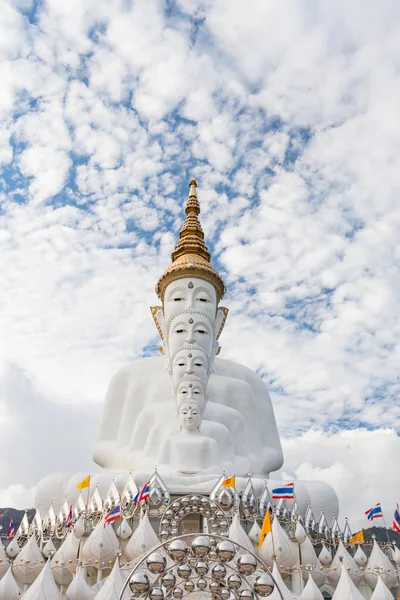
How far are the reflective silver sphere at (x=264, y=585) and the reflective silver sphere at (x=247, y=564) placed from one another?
5.3 inches

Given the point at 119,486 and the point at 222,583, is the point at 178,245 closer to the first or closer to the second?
the point at 119,486

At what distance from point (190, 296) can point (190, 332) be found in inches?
52.4

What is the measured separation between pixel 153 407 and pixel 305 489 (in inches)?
224

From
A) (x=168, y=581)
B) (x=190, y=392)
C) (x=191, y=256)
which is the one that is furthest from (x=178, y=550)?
(x=191, y=256)

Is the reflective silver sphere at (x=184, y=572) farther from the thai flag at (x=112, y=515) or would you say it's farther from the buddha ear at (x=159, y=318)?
the buddha ear at (x=159, y=318)

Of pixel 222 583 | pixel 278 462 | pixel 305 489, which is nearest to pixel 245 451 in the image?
pixel 278 462

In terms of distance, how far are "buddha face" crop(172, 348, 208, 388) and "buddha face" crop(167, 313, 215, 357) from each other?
11.2 inches

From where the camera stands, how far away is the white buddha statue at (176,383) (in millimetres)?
17469

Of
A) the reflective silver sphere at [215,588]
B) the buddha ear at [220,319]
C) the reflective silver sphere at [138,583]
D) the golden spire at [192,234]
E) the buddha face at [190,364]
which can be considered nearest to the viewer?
the reflective silver sphere at [138,583]

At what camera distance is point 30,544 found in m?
12.4

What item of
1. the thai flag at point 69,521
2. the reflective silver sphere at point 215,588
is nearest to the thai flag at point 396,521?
the thai flag at point 69,521

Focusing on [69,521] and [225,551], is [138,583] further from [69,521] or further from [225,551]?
[69,521]

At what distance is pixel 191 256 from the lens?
1978cm

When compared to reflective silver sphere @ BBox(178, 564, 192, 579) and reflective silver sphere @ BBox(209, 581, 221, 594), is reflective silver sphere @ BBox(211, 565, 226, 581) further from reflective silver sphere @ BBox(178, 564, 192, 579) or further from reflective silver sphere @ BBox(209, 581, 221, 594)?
reflective silver sphere @ BBox(178, 564, 192, 579)
